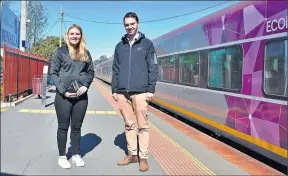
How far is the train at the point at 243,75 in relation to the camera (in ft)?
15.8

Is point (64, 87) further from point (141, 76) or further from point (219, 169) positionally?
point (219, 169)

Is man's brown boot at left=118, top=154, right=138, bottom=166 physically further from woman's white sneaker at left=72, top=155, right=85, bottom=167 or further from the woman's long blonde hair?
the woman's long blonde hair

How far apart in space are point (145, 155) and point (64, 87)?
1387 millimetres

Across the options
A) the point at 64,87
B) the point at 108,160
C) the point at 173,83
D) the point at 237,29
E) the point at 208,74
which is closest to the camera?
the point at 64,87

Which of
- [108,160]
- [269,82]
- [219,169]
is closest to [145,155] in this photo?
[108,160]

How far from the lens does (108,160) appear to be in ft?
16.1

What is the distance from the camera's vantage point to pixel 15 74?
12.8 m

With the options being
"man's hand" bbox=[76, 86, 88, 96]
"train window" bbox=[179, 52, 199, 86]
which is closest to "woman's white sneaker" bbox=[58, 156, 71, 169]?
"man's hand" bbox=[76, 86, 88, 96]

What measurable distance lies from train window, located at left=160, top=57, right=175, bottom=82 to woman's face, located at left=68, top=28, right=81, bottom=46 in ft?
→ 21.4

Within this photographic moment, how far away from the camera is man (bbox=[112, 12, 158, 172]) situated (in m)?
4.47

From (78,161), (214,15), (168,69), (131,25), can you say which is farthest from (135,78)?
(168,69)

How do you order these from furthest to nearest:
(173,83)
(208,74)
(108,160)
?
(173,83)
(208,74)
(108,160)

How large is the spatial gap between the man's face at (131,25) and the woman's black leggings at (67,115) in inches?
40.0

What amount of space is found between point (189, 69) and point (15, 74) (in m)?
7.10
